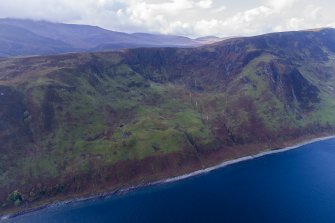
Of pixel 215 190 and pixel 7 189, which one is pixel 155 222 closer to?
pixel 215 190

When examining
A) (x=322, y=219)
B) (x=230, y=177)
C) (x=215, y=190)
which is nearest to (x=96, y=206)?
(x=215, y=190)

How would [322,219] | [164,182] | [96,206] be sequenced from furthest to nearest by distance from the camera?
[164,182] < [96,206] < [322,219]

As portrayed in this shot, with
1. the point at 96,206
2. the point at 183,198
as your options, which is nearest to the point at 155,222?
the point at 183,198

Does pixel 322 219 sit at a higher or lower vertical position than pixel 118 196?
higher

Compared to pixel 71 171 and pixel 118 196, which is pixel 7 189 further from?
pixel 118 196

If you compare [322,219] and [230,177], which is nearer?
[322,219]

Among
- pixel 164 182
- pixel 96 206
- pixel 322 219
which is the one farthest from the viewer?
pixel 164 182
